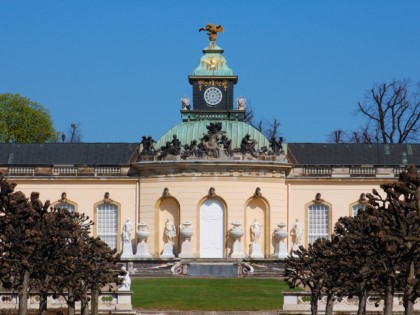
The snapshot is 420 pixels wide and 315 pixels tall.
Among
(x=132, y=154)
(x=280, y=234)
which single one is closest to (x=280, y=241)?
(x=280, y=234)

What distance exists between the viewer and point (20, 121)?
93.5m

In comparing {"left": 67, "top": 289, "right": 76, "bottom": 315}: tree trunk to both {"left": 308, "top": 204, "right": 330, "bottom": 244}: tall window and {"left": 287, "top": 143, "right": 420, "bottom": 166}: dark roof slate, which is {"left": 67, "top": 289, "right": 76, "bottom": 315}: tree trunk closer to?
{"left": 308, "top": 204, "right": 330, "bottom": 244}: tall window

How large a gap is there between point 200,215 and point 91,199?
6.09m

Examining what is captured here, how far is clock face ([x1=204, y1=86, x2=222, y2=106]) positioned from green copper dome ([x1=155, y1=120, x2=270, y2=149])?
218 cm

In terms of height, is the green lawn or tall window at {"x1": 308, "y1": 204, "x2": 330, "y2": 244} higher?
tall window at {"x1": 308, "y1": 204, "x2": 330, "y2": 244}

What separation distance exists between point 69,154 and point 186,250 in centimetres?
906

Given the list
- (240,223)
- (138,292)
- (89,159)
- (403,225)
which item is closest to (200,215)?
(240,223)

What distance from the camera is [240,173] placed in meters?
74.3

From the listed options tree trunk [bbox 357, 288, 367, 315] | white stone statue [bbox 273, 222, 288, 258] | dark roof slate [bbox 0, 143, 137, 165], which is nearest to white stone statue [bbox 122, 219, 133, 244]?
dark roof slate [bbox 0, 143, 137, 165]

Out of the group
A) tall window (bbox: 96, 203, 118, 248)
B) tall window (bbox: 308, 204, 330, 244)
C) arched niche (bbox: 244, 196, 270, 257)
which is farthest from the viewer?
tall window (bbox: 96, 203, 118, 248)

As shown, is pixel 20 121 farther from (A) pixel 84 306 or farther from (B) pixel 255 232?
(A) pixel 84 306

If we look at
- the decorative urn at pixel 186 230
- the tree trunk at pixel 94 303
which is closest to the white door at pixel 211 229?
the decorative urn at pixel 186 230

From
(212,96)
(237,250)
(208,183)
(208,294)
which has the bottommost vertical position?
(208,294)

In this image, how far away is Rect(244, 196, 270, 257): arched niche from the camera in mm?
74812
